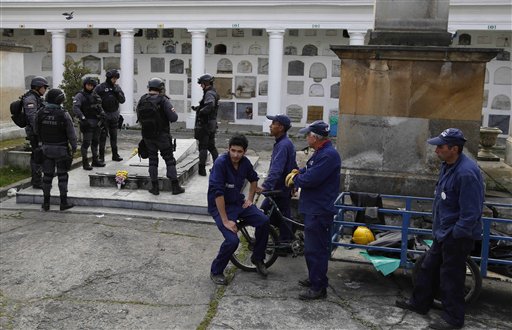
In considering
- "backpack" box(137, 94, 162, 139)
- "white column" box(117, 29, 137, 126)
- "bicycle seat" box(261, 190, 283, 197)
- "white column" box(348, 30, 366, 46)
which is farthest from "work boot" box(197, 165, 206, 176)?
"white column" box(117, 29, 137, 126)

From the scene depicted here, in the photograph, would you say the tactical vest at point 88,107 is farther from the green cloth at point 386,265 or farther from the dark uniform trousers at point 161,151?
the green cloth at point 386,265

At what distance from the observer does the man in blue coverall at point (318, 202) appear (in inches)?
201

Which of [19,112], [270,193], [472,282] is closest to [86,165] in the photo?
[19,112]

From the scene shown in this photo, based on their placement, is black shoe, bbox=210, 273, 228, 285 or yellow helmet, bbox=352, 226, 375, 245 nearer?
black shoe, bbox=210, 273, 228, 285

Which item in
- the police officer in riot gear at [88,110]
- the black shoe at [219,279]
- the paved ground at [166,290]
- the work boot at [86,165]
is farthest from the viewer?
the work boot at [86,165]

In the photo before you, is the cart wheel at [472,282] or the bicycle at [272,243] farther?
the bicycle at [272,243]

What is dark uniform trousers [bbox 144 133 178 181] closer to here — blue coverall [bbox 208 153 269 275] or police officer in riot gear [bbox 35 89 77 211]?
police officer in riot gear [bbox 35 89 77 211]

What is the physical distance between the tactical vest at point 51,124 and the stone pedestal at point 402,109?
153 inches

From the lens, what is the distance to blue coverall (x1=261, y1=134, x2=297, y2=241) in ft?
19.7

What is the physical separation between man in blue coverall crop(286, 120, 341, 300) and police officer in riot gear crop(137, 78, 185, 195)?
3569mm

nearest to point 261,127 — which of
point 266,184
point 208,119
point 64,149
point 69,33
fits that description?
point 69,33

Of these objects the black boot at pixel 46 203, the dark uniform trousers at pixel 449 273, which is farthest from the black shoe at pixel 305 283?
the black boot at pixel 46 203

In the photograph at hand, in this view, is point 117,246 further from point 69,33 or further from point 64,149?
point 69,33

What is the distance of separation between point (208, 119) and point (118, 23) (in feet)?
41.7
